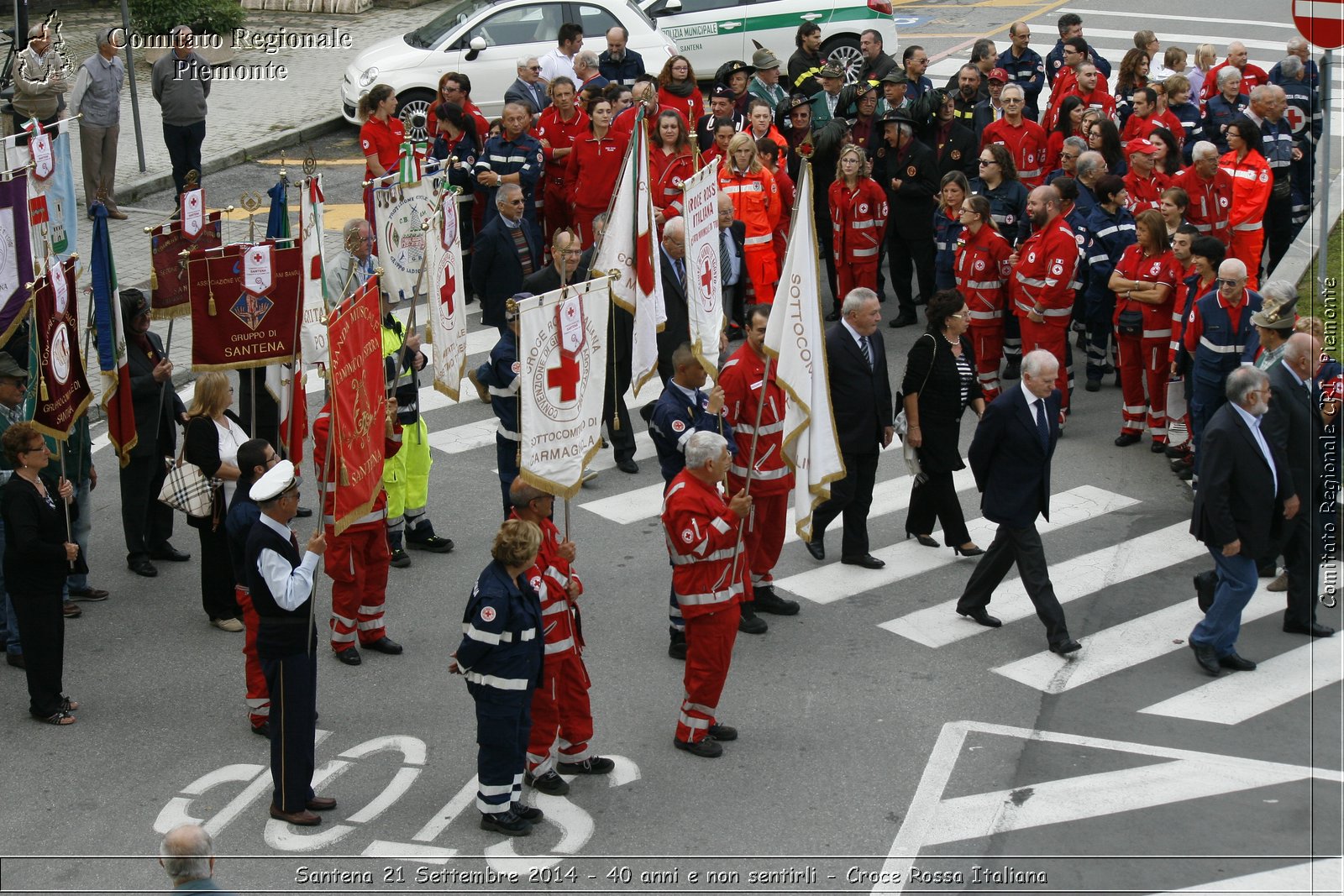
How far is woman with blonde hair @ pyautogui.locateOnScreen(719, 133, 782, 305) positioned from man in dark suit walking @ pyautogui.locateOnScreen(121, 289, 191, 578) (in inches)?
Result: 220

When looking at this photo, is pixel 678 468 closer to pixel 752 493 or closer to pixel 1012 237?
pixel 752 493

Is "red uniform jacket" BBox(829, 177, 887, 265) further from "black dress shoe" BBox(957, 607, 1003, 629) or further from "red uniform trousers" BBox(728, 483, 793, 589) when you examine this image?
"black dress shoe" BBox(957, 607, 1003, 629)

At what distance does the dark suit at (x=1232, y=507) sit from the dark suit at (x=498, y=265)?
6.40 m

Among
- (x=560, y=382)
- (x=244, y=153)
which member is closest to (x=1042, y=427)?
(x=560, y=382)

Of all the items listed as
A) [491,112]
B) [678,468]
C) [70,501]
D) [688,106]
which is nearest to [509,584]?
[678,468]

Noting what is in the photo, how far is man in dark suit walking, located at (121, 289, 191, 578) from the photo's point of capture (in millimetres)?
10969

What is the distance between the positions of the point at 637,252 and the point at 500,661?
15.3ft

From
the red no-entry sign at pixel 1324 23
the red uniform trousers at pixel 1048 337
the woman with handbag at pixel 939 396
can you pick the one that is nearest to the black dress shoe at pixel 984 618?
the woman with handbag at pixel 939 396

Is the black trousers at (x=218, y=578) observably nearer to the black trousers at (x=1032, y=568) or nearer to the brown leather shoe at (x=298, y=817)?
the brown leather shoe at (x=298, y=817)

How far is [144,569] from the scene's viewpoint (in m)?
11.2

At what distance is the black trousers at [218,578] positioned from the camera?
10.3 meters

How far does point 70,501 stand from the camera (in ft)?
32.3

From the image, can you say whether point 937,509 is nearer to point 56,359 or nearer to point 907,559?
point 907,559

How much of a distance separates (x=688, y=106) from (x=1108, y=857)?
1137 centimetres
